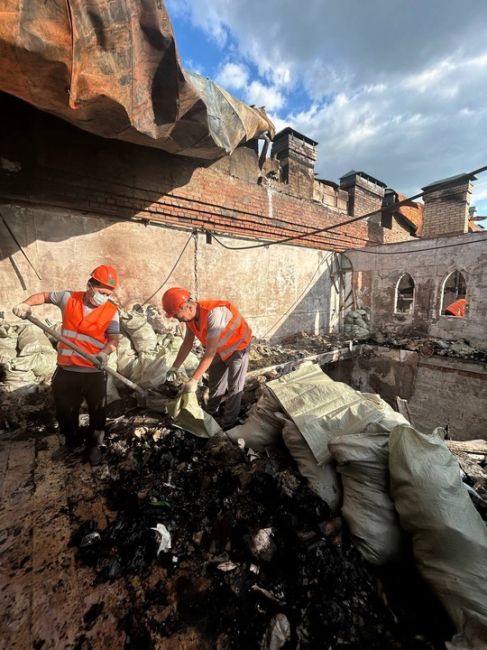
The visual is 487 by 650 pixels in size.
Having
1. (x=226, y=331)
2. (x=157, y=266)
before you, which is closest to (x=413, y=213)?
(x=157, y=266)

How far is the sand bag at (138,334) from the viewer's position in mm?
3705

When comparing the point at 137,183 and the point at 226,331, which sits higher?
the point at 137,183

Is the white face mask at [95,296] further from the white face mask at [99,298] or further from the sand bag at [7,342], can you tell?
the sand bag at [7,342]

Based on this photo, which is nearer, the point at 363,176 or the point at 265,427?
the point at 265,427

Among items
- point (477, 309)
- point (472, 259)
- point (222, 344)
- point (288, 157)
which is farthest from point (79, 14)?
point (477, 309)

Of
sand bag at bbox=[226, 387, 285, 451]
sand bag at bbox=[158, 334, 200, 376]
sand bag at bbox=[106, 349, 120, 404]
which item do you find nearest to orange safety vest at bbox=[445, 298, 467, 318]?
sand bag at bbox=[158, 334, 200, 376]

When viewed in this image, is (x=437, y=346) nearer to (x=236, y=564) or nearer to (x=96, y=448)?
(x=236, y=564)

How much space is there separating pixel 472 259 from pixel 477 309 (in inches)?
44.7

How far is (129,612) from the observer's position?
1.23m

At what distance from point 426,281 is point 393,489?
22.4 ft

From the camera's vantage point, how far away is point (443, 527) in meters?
1.20

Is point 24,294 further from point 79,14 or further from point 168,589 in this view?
point 168,589

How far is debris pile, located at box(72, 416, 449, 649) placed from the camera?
1154mm

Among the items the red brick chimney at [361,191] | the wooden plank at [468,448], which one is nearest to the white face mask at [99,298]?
the wooden plank at [468,448]
